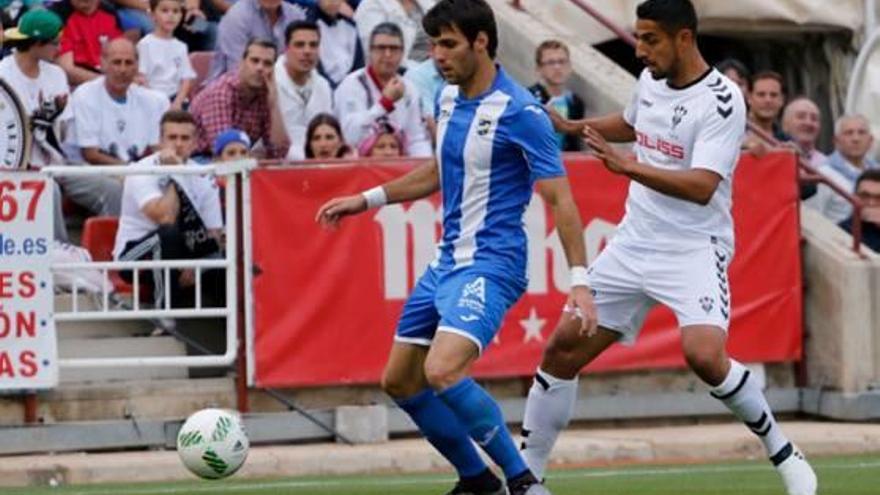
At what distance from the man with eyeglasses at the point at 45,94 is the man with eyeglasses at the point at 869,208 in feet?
18.4

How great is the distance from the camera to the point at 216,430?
12.9 m

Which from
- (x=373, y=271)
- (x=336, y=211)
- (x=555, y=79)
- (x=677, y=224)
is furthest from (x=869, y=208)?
(x=336, y=211)

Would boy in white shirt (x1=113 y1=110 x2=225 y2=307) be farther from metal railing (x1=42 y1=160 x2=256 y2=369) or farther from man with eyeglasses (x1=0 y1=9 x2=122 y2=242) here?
man with eyeglasses (x1=0 y1=9 x2=122 y2=242)

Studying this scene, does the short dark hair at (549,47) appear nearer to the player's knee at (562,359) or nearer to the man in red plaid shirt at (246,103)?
the man in red plaid shirt at (246,103)

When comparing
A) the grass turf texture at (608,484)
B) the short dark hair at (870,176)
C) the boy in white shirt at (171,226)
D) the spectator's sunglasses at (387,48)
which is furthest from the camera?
the short dark hair at (870,176)

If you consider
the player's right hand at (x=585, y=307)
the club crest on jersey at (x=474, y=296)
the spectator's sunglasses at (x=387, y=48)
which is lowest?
the spectator's sunglasses at (x=387, y=48)

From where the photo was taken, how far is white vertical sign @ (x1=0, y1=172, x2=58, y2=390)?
53.7 ft

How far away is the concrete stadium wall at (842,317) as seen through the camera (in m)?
18.2

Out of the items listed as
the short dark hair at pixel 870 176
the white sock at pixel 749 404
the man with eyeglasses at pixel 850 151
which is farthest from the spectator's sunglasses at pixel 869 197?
the white sock at pixel 749 404

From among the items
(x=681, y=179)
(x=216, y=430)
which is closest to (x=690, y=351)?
(x=681, y=179)

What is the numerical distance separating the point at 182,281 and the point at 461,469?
4.94 m

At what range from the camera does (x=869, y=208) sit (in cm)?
1917

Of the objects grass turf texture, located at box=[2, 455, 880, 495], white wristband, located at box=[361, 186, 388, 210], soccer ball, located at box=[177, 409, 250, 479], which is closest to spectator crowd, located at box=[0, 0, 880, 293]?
grass turf texture, located at box=[2, 455, 880, 495]

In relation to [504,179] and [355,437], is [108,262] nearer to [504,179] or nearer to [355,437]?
[355,437]
